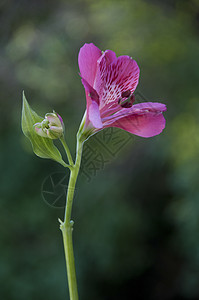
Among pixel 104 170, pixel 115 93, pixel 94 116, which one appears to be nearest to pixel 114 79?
pixel 115 93

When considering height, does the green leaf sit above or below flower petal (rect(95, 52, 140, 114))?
below

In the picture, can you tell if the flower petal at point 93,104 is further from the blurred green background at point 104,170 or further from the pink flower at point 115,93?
the blurred green background at point 104,170

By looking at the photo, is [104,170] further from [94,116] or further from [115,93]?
[94,116]

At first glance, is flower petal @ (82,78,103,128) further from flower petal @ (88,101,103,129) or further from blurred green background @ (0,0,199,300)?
blurred green background @ (0,0,199,300)

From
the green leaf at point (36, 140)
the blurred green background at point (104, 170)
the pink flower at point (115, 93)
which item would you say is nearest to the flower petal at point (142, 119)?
the pink flower at point (115, 93)

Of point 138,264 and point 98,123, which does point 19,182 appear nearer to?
point 138,264

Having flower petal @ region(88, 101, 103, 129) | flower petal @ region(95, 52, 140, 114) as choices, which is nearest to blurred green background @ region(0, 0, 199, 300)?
flower petal @ region(95, 52, 140, 114)
